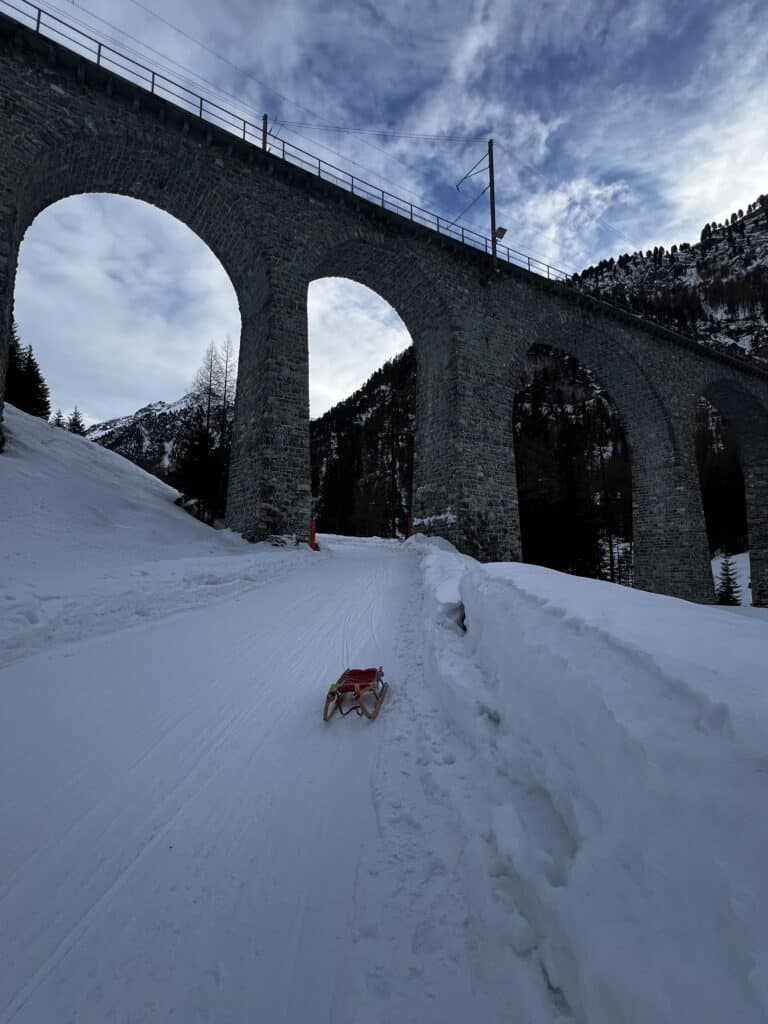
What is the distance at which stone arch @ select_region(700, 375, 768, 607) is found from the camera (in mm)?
27312

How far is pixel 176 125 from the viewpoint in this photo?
13492 mm

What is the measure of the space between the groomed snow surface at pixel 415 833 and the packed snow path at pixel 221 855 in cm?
1

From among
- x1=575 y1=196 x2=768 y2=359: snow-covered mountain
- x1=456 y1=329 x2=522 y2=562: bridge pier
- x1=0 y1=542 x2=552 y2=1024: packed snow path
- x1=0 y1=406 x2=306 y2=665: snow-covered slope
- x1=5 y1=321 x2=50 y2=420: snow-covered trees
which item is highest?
x1=575 y1=196 x2=768 y2=359: snow-covered mountain

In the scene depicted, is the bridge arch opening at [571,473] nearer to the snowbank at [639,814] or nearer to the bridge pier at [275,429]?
the bridge pier at [275,429]

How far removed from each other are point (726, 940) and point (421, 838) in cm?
140

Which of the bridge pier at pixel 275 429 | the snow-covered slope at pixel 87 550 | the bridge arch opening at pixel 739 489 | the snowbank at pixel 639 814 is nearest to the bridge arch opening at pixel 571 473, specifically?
the bridge arch opening at pixel 739 489

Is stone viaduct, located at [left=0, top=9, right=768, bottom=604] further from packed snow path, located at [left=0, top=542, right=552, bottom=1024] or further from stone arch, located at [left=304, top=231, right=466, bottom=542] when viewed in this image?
packed snow path, located at [left=0, top=542, right=552, bottom=1024]

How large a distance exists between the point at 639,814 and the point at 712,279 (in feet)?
384

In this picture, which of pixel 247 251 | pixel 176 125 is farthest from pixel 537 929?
pixel 176 125

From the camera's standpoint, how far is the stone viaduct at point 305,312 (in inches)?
475

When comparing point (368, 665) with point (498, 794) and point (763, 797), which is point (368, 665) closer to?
point (498, 794)

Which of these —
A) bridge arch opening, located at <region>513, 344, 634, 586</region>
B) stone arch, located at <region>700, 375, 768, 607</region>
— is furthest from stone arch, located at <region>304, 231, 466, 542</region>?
stone arch, located at <region>700, 375, 768, 607</region>

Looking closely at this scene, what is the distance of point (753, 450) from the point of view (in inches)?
1161

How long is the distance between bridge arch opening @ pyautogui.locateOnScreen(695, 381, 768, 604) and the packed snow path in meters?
31.1
